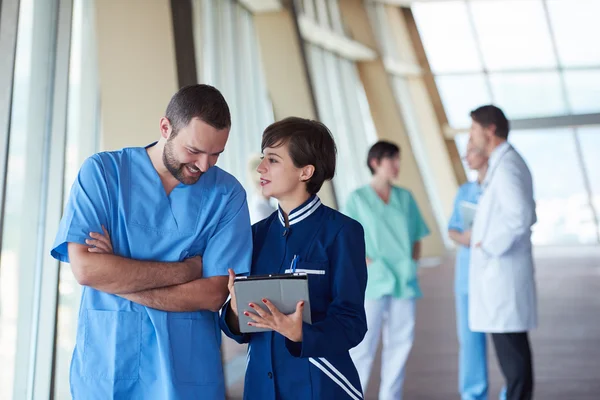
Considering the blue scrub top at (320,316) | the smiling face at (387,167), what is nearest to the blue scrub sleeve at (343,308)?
the blue scrub top at (320,316)

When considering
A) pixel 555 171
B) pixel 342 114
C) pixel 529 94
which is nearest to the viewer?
pixel 342 114

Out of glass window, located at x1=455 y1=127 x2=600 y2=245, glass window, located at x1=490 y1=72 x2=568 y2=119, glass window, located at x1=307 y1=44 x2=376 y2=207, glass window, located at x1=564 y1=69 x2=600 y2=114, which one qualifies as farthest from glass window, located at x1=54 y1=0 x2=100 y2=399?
glass window, located at x1=564 y1=69 x2=600 y2=114

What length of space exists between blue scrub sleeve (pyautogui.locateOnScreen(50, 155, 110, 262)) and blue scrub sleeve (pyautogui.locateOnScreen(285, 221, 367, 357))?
0.56m

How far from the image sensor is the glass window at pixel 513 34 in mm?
15688

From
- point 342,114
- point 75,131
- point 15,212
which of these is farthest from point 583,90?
point 15,212

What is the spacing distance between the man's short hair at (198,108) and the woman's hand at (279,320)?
0.50m

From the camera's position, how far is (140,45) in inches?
138

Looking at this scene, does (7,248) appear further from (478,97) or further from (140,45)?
(478,97)

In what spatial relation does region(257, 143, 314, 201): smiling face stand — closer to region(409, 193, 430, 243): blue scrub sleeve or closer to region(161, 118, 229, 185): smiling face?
region(161, 118, 229, 185): smiling face

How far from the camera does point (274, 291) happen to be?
163 centimetres

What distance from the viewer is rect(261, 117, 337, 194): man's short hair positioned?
189 cm

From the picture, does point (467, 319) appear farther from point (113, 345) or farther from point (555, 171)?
point (555, 171)

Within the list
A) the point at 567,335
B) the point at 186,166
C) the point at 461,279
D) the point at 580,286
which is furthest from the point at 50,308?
the point at 580,286

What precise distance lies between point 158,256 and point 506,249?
1993mm
